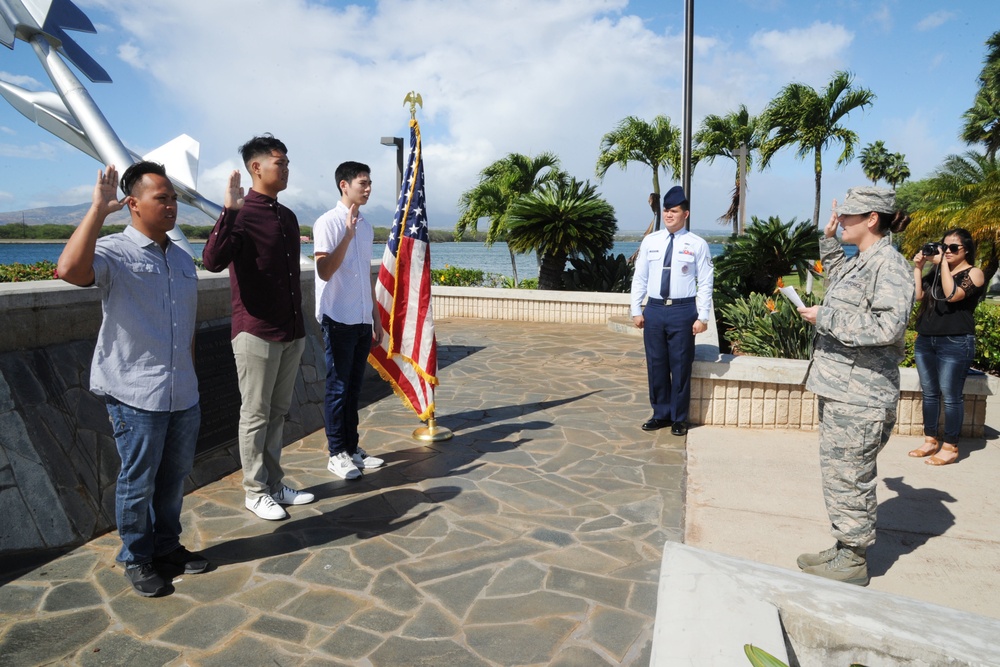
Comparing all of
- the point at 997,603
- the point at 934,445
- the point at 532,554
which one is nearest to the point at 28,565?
the point at 532,554

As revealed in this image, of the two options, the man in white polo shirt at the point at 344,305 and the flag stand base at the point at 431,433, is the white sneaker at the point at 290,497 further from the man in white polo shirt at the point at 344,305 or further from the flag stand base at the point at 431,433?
the flag stand base at the point at 431,433

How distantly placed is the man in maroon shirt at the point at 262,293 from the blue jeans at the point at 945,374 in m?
4.61

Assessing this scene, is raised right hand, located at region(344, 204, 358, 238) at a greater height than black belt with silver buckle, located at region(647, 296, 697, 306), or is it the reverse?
raised right hand, located at region(344, 204, 358, 238)

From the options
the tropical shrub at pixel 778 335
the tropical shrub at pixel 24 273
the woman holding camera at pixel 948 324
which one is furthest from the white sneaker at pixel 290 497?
the tropical shrub at pixel 24 273

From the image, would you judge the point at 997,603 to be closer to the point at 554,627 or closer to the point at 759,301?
the point at 554,627

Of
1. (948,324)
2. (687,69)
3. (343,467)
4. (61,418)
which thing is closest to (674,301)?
(948,324)

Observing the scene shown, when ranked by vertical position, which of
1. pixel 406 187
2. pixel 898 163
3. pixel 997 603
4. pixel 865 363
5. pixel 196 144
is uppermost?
pixel 898 163

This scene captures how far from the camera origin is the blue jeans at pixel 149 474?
3.07 m

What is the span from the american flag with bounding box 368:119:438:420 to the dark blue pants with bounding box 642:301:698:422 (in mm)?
1917

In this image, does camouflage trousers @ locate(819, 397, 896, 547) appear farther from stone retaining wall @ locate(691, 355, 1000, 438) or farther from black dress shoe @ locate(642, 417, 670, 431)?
black dress shoe @ locate(642, 417, 670, 431)

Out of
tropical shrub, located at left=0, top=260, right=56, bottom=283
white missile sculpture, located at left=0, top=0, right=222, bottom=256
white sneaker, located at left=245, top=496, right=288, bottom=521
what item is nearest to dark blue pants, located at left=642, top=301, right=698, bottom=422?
white sneaker, located at left=245, top=496, right=288, bottom=521

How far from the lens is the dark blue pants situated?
5766mm

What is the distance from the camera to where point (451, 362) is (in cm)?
936

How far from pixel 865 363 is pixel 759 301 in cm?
560
